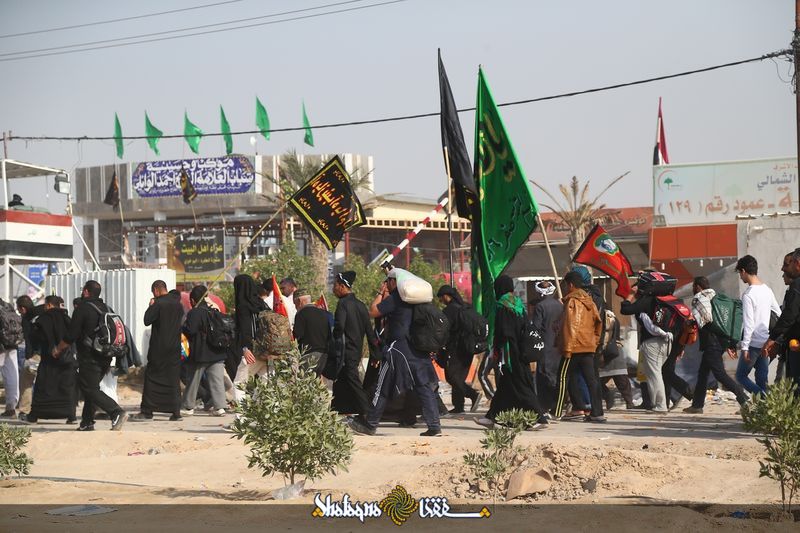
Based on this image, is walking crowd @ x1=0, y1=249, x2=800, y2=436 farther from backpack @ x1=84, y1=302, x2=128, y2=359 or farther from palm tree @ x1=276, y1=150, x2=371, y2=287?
palm tree @ x1=276, y1=150, x2=371, y2=287

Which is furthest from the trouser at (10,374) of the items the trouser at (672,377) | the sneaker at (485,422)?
the trouser at (672,377)

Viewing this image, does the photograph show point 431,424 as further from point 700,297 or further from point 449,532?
point 449,532

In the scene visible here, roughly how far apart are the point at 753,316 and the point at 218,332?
6.08 m

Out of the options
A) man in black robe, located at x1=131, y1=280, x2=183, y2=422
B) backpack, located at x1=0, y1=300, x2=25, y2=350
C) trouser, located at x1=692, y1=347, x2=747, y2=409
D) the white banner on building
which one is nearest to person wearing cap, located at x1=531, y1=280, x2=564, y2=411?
trouser, located at x1=692, y1=347, x2=747, y2=409

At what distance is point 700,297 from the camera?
12.5 m

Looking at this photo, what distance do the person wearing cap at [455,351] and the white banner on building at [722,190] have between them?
22.8 m

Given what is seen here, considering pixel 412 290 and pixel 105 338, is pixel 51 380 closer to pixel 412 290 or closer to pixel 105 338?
pixel 105 338

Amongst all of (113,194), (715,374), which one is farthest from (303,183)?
(715,374)

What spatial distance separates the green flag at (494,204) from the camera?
35.7ft

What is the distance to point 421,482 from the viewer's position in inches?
322

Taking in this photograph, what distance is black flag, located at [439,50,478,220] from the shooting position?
38.8ft

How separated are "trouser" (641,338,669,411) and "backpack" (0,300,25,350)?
7.47 metres

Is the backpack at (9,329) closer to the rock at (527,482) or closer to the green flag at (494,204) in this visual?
the green flag at (494,204)

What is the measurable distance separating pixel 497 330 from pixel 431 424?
114cm
